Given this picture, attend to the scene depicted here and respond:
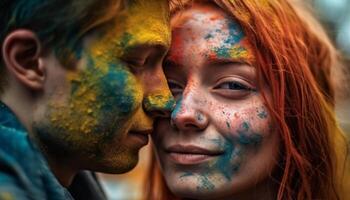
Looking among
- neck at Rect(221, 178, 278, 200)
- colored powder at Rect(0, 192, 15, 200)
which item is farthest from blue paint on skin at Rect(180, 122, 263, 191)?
colored powder at Rect(0, 192, 15, 200)

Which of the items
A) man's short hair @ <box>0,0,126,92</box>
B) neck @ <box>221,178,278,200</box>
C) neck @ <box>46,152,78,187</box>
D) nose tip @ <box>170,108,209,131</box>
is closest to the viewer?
man's short hair @ <box>0,0,126,92</box>

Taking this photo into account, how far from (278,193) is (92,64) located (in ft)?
2.29

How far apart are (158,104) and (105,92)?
0.17 metres

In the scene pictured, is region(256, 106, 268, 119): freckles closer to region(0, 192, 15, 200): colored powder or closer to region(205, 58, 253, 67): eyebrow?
region(205, 58, 253, 67): eyebrow

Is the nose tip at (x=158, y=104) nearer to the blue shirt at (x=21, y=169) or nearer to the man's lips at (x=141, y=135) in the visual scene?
the man's lips at (x=141, y=135)

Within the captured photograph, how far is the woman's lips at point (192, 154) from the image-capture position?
162cm

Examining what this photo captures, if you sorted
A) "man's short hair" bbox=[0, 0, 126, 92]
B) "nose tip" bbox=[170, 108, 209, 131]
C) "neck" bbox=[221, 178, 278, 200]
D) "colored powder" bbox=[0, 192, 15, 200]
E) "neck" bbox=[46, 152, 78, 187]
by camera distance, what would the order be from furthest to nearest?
"neck" bbox=[221, 178, 278, 200] < "nose tip" bbox=[170, 108, 209, 131] < "neck" bbox=[46, 152, 78, 187] < "man's short hair" bbox=[0, 0, 126, 92] < "colored powder" bbox=[0, 192, 15, 200]

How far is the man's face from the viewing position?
4.33 ft

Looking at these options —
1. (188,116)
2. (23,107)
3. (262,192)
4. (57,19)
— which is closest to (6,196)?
(23,107)

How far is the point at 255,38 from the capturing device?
5.41 ft

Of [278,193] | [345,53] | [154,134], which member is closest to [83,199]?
[154,134]

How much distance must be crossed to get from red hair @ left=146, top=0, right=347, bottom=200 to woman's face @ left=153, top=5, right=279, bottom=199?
0.11 feet

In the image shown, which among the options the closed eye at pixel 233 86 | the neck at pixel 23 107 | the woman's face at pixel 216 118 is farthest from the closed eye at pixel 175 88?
the neck at pixel 23 107

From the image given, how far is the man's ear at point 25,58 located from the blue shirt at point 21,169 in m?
0.10
